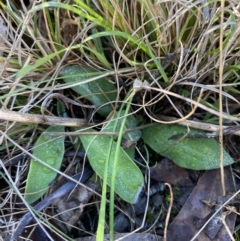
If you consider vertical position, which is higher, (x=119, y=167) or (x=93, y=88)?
(x=93, y=88)

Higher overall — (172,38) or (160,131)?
(172,38)

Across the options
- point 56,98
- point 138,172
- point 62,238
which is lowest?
point 62,238

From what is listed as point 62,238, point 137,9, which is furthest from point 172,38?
point 62,238

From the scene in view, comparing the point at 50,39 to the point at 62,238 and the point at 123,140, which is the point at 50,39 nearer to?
the point at 123,140

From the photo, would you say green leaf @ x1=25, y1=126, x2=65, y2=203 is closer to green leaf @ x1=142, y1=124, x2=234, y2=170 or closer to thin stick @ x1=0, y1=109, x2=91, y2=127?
thin stick @ x1=0, y1=109, x2=91, y2=127

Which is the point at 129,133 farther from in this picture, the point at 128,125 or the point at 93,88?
the point at 93,88

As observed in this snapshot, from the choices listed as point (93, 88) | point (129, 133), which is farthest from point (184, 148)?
point (93, 88)

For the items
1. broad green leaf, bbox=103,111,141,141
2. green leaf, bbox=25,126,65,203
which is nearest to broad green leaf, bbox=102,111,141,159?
broad green leaf, bbox=103,111,141,141
